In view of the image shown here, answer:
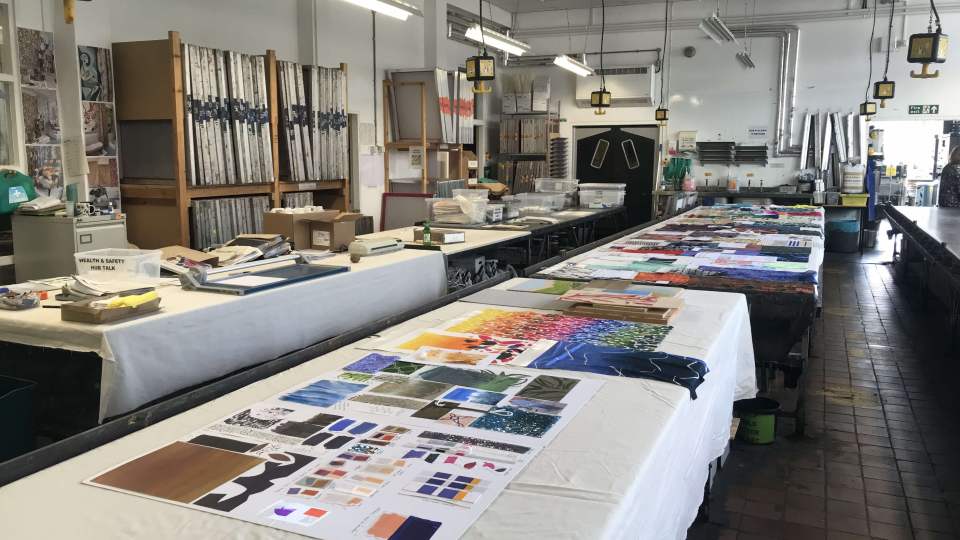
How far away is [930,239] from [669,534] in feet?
18.7

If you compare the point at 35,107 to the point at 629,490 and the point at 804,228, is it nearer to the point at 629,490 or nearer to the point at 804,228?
the point at 629,490

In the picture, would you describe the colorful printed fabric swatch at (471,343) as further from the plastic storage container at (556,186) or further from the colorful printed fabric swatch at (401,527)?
the plastic storage container at (556,186)

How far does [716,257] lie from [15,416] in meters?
3.72

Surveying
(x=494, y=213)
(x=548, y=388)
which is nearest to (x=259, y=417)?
(x=548, y=388)

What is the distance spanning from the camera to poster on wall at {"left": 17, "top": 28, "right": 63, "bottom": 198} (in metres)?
5.14

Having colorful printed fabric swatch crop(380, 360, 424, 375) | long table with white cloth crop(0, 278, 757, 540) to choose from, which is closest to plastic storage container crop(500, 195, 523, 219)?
long table with white cloth crop(0, 278, 757, 540)

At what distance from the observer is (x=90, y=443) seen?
5.42ft

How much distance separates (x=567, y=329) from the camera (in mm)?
2750

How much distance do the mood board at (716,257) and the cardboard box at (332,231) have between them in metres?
1.35

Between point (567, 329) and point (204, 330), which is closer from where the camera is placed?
point (567, 329)

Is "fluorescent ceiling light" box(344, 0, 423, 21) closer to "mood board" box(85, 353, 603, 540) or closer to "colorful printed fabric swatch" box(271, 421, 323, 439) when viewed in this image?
"mood board" box(85, 353, 603, 540)

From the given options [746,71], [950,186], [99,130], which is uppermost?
[746,71]

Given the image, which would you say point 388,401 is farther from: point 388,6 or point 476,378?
point 388,6

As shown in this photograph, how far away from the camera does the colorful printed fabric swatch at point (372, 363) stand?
88.0 inches
